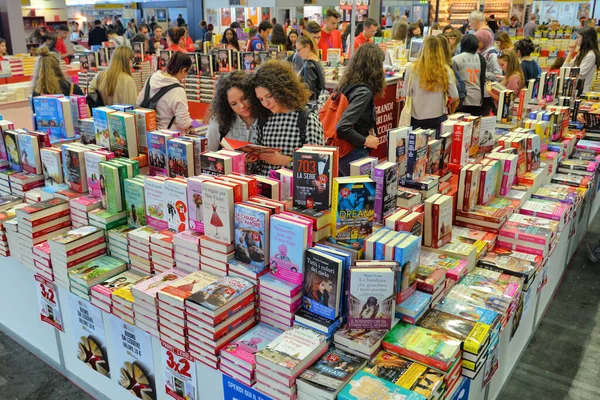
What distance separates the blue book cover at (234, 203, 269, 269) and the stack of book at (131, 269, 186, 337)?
0.37 metres

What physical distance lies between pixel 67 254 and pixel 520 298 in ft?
7.71

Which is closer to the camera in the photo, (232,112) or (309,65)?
(232,112)

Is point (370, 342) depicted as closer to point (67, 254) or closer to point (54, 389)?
point (67, 254)

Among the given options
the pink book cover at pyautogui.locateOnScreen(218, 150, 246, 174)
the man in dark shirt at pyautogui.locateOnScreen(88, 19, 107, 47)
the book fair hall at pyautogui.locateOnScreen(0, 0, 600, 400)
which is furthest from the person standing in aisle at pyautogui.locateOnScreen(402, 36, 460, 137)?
the man in dark shirt at pyautogui.locateOnScreen(88, 19, 107, 47)


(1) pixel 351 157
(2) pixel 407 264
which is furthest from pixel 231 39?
(2) pixel 407 264

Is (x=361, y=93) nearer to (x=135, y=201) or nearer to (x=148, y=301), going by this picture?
(x=135, y=201)

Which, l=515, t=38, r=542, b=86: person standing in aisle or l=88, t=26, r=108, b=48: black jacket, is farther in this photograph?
l=88, t=26, r=108, b=48: black jacket

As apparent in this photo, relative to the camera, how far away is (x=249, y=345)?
7.07 ft

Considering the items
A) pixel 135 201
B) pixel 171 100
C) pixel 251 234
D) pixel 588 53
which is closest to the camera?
pixel 251 234

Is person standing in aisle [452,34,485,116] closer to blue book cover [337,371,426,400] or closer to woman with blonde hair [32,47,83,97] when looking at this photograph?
woman with blonde hair [32,47,83,97]

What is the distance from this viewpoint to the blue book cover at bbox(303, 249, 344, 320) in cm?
205

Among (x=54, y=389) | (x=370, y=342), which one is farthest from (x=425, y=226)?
(x=54, y=389)

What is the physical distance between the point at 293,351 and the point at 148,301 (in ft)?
2.35

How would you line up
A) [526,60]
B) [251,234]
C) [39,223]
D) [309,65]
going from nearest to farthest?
1. [251,234]
2. [39,223]
3. [309,65]
4. [526,60]
